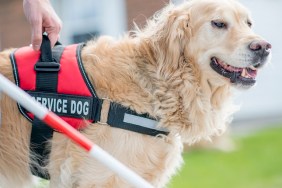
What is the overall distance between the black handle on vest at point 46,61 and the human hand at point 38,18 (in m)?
0.04

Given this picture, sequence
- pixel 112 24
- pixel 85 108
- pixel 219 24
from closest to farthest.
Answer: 1. pixel 85 108
2. pixel 219 24
3. pixel 112 24

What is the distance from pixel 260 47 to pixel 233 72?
0.25 m

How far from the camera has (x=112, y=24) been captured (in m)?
14.2

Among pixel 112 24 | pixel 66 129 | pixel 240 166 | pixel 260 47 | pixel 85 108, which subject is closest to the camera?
pixel 66 129

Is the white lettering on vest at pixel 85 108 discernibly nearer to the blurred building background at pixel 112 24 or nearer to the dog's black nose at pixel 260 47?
→ the dog's black nose at pixel 260 47

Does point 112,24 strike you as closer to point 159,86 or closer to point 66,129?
point 159,86

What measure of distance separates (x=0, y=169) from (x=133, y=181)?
116cm

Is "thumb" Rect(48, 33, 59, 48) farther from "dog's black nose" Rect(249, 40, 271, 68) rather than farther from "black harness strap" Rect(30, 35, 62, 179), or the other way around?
"dog's black nose" Rect(249, 40, 271, 68)

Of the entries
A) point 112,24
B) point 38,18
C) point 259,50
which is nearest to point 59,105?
point 38,18

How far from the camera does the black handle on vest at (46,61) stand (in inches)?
162

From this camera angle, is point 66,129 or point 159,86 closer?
point 66,129

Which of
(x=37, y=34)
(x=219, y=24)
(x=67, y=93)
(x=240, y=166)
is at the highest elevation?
(x=219, y=24)

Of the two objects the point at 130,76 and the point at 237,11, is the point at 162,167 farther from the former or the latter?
the point at 237,11

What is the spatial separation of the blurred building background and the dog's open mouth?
7.87m
